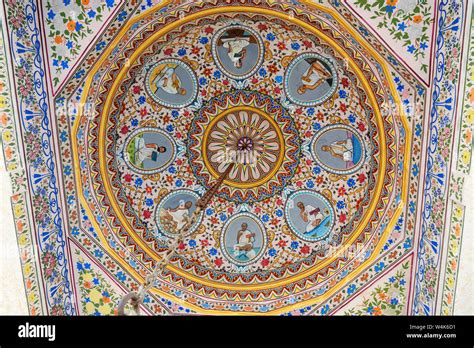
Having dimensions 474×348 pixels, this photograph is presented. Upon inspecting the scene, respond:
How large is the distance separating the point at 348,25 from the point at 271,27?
169 cm

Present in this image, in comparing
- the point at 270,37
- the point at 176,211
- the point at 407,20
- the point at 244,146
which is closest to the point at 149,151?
the point at 176,211

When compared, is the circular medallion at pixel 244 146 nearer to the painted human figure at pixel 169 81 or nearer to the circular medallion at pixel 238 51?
the circular medallion at pixel 238 51

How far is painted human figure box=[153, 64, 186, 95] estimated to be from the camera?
863 cm

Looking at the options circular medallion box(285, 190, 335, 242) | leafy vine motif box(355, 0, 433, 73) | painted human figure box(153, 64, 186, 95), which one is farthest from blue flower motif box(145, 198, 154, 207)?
leafy vine motif box(355, 0, 433, 73)

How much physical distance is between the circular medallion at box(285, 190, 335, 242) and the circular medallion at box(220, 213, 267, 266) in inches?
23.4

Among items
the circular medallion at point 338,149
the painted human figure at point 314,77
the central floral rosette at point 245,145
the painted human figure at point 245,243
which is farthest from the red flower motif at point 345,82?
the painted human figure at point 245,243

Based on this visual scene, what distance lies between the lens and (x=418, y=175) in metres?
7.17

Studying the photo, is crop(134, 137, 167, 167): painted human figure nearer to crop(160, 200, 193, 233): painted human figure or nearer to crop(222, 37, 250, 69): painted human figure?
crop(160, 200, 193, 233): painted human figure

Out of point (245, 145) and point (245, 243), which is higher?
point (245, 145)

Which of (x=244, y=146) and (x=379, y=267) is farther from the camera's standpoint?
(x=244, y=146)

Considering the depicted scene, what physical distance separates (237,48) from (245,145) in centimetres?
179

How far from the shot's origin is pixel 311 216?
364 inches

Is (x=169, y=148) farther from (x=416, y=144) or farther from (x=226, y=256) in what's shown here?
(x=416, y=144)

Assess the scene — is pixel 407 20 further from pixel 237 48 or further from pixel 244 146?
pixel 244 146
